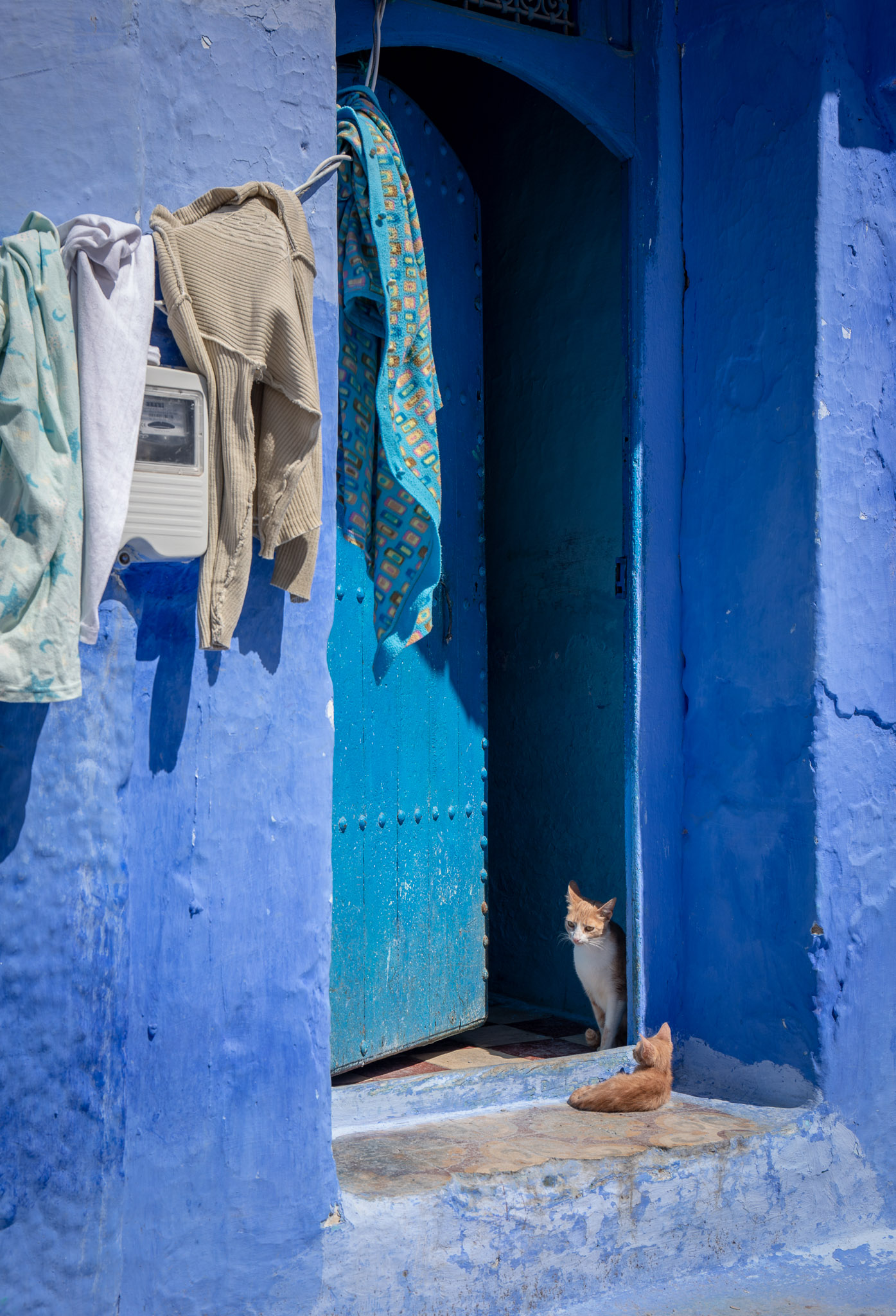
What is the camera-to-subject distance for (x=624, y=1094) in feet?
10.8

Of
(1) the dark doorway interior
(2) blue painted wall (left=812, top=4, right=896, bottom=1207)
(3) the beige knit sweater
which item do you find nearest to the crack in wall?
(2) blue painted wall (left=812, top=4, right=896, bottom=1207)

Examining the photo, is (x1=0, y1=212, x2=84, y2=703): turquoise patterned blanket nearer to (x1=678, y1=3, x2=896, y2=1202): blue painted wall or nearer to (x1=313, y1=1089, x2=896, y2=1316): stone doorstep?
(x1=313, y1=1089, x2=896, y2=1316): stone doorstep

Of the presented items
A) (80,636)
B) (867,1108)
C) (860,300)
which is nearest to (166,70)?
(80,636)

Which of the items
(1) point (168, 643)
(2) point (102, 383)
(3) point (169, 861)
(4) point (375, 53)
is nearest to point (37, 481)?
(2) point (102, 383)

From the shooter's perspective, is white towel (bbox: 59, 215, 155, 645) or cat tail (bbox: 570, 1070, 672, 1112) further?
cat tail (bbox: 570, 1070, 672, 1112)

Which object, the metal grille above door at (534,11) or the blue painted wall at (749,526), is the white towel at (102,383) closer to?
the metal grille above door at (534,11)

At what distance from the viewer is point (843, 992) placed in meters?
3.35

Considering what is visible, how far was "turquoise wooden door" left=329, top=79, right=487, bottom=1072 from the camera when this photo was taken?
3.61 meters

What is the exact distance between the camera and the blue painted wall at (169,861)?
224 centimetres

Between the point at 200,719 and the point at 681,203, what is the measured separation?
92.0 inches

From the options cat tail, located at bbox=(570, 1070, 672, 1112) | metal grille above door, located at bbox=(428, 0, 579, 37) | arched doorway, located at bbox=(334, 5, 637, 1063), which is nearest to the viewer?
cat tail, located at bbox=(570, 1070, 672, 1112)

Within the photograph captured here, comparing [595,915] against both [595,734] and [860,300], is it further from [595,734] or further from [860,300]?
[860,300]

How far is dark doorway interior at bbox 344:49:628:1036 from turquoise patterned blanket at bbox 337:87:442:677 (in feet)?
4.75

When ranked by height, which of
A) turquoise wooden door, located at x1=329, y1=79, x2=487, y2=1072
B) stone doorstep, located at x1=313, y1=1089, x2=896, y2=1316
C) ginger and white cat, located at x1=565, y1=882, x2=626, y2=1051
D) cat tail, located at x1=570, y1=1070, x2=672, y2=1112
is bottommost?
stone doorstep, located at x1=313, y1=1089, x2=896, y2=1316
